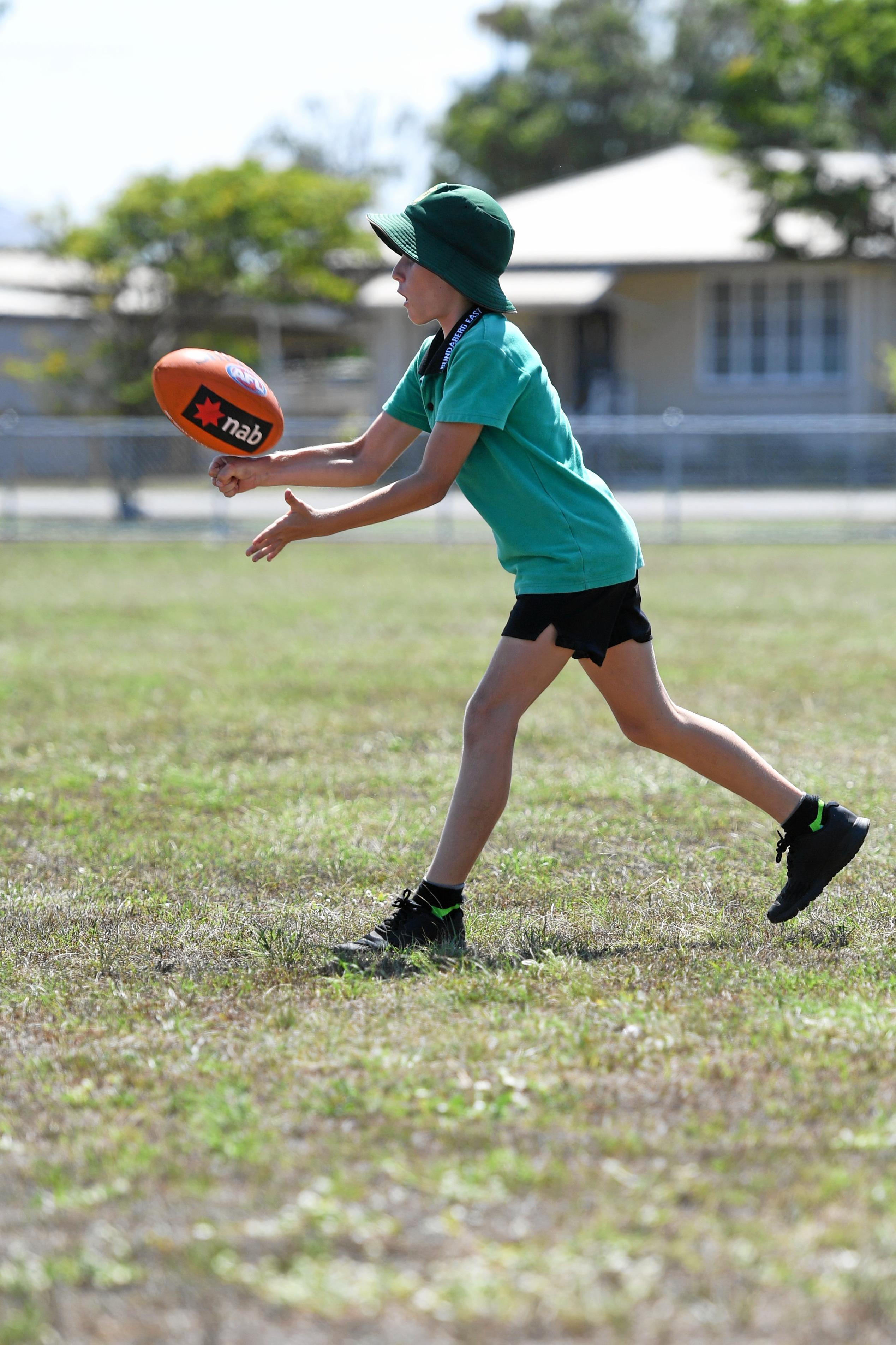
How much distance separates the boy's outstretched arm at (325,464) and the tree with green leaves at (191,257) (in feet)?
72.0

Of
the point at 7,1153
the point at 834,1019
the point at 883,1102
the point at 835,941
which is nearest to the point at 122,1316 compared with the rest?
the point at 7,1153

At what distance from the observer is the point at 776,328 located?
94.3 feet

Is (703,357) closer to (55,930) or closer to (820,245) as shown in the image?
(820,245)

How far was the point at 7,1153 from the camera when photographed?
284 cm

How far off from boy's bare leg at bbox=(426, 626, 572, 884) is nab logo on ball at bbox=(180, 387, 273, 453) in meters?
1.04

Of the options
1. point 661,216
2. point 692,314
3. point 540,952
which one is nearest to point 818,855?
point 540,952

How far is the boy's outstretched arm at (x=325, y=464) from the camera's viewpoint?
161 inches

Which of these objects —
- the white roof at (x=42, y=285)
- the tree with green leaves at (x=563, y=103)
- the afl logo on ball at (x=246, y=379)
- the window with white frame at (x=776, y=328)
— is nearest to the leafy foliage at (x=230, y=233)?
the white roof at (x=42, y=285)

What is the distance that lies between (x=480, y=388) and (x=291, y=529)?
63 centimetres

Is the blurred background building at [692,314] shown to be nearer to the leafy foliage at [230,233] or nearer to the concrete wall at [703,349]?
the concrete wall at [703,349]

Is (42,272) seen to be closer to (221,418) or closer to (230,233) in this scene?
(230,233)

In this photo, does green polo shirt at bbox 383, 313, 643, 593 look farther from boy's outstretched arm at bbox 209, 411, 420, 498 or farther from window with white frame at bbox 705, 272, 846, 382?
window with white frame at bbox 705, 272, 846, 382

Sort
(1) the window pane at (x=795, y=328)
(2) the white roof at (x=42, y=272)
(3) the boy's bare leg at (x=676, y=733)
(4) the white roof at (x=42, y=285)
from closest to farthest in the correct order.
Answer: (3) the boy's bare leg at (x=676, y=733) < (2) the white roof at (x=42, y=272) < (4) the white roof at (x=42, y=285) < (1) the window pane at (x=795, y=328)

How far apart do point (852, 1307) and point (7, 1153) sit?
5.24 ft
